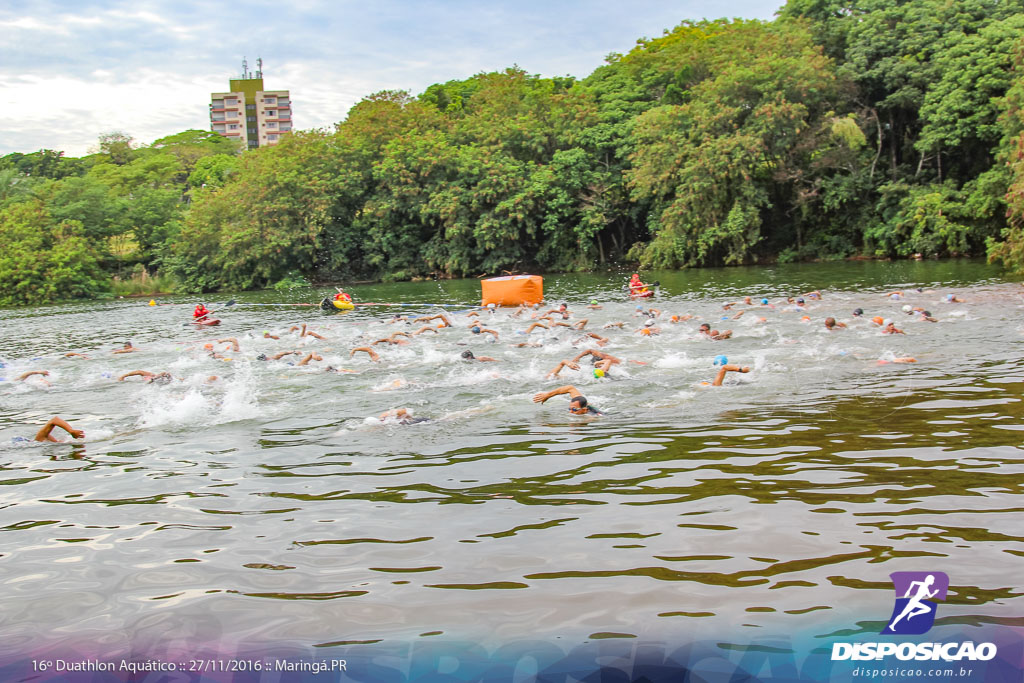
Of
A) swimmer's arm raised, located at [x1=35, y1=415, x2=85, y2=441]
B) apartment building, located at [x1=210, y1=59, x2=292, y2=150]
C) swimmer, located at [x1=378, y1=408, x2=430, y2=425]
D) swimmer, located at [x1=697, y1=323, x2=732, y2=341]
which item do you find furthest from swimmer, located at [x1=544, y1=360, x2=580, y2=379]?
apartment building, located at [x1=210, y1=59, x2=292, y2=150]

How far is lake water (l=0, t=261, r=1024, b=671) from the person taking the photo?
435 centimetres

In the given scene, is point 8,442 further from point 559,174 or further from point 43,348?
point 559,174

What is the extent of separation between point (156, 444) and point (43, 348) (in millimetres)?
14208

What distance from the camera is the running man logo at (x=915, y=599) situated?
393 cm

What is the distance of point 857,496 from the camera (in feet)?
19.0

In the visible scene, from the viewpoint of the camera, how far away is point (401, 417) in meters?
9.51

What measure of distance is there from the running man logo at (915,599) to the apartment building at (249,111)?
123513mm

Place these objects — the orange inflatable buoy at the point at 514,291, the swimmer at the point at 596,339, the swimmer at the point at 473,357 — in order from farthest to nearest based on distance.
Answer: the orange inflatable buoy at the point at 514,291 → the swimmer at the point at 596,339 → the swimmer at the point at 473,357

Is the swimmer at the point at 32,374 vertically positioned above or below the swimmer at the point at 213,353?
below

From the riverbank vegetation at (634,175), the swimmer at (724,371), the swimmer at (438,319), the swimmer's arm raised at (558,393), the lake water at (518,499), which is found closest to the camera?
the lake water at (518,499)

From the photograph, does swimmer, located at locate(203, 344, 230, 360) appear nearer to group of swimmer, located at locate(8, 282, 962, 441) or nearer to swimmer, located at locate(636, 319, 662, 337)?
group of swimmer, located at locate(8, 282, 962, 441)

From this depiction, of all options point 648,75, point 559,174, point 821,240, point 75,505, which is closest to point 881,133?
point 821,240

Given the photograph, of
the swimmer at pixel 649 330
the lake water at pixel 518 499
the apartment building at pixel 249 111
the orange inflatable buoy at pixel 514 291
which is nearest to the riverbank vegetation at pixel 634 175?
the orange inflatable buoy at pixel 514 291

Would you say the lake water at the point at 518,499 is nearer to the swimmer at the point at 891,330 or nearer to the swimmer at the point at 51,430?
the swimmer at the point at 51,430
